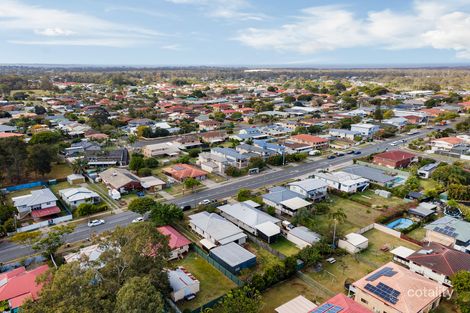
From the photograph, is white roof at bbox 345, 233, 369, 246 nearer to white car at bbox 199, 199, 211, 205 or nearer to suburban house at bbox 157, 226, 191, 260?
suburban house at bbox 157, 226, 191, 260

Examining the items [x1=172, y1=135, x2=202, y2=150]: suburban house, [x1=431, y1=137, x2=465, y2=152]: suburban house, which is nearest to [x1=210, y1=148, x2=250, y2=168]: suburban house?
[x1=172, y1=135, x2=202, y2=150]: suburban house

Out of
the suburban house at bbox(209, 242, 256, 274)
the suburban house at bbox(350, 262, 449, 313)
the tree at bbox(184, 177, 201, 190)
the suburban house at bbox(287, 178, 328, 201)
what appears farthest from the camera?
the tree at bbox(184, 177, 201, 190)

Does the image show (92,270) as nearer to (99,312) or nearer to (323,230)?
(99,312)

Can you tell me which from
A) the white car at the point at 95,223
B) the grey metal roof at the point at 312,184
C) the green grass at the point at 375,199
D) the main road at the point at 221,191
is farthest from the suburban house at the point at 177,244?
the green grass at the point at 375,199

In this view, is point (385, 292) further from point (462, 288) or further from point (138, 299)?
point (138, 299)

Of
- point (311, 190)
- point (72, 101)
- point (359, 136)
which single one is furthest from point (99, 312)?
point (72, 101)

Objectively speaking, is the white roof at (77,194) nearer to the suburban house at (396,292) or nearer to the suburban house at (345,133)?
the suburban house at (396,292)
